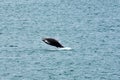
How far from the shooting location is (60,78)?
84.4 m

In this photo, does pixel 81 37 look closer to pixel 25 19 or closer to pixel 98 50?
pixel 98 50

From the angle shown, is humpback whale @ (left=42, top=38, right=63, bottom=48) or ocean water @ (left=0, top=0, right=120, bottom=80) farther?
humpback whale @ (left=42, top=38, right=63, bottom=48)

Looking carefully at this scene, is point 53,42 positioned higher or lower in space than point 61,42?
higher

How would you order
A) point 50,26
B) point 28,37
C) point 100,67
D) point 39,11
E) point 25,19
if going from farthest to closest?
point 39,11 → point 25,19 → point 50,26 → point 28,37 → point 100,67

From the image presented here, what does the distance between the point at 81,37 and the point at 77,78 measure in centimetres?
2759

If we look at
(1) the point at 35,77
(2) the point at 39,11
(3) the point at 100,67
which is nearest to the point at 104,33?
(3) the point at 100,67

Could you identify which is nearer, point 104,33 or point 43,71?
point 43,71

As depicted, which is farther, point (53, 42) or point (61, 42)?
point (61, 42)

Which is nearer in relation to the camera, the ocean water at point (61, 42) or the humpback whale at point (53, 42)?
the ocean water at point (61, 42)

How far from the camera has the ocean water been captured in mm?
87500

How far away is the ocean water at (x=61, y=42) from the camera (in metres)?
87.5

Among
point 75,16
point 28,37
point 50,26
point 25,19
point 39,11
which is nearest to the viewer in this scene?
point 28,37

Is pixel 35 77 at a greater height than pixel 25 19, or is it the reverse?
pixel 35 77

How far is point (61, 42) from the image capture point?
4208 inches
